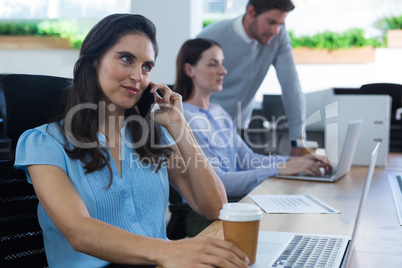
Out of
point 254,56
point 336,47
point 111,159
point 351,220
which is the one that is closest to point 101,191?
point 111,159

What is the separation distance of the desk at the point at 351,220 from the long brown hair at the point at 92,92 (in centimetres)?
32

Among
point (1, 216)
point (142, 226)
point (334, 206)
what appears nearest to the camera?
point (1, 216)

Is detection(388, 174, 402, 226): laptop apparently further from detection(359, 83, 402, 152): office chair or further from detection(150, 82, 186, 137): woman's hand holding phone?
detection(359, 83, 402, 152): office chair

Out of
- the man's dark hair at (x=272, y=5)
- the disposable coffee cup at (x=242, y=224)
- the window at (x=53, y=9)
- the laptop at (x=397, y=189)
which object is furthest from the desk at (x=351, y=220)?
the window at (x=53, y=9)

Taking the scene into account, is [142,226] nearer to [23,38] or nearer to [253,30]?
[253,30]

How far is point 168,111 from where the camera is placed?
4.50ft

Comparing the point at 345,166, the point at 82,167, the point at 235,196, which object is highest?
the point at 82,167

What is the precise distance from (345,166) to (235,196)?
47 centimetres

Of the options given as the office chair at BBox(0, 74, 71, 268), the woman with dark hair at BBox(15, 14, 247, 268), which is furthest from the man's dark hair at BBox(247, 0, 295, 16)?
the office chair at BBox(0, 74, 71, 268)

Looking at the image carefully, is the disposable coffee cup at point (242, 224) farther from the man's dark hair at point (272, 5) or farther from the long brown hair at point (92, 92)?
the man's dark hair at point (272, 5)

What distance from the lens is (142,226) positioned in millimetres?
1241

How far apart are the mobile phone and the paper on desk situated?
41 cm

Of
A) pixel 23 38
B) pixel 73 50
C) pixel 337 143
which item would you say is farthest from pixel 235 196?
pixel 23 38

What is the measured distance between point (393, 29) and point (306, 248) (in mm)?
6286
